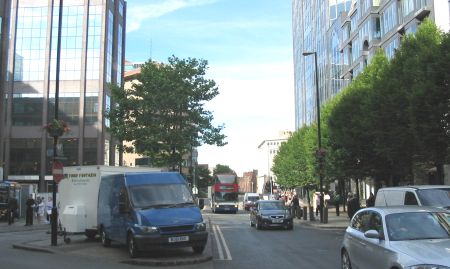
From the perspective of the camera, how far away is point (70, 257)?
14820 millimetres

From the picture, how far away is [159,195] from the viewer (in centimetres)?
1505

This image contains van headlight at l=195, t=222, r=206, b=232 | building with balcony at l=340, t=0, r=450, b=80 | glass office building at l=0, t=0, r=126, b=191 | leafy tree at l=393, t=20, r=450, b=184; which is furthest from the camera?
glass office building at l=0, t=0, r=126, b=191

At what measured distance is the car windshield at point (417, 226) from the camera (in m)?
8.32

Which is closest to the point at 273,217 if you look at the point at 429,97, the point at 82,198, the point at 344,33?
the point at 429,97

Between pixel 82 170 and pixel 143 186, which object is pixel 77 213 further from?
pixel 143 186

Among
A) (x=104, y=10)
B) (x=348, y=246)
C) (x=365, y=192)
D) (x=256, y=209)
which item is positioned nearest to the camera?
(x=348, y=246)

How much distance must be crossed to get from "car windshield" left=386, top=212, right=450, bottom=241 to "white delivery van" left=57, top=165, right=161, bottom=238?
12279 mm

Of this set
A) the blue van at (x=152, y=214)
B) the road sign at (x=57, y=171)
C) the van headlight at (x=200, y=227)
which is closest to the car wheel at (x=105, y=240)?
the blue van at (x=152, y=214)

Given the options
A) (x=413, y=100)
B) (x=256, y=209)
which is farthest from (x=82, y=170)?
(x=413, y=100)

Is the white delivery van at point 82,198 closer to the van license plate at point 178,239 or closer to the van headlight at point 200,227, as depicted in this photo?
the van headlight at point 200,227

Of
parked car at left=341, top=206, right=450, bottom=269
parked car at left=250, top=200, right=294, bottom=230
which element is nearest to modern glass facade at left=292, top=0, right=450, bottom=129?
parked car at left=250, top=200, right=294, bottom=230

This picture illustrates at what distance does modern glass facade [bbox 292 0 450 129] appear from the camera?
142 ft

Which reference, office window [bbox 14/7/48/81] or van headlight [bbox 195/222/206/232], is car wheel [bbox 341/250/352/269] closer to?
van headlight [bbox 195/222/206/232]

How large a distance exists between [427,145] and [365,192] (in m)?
41.1
